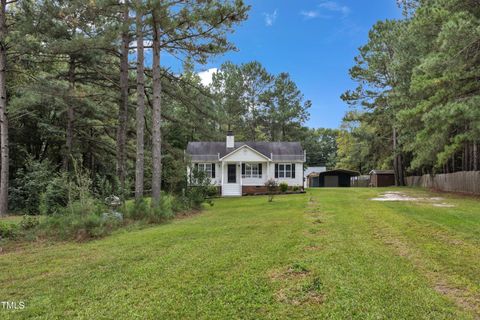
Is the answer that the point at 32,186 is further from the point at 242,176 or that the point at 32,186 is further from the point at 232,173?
the point at 242,176

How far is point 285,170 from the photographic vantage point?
2452cm

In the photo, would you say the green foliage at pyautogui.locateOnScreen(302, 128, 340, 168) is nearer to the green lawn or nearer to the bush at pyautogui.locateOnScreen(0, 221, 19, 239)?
the green lawn

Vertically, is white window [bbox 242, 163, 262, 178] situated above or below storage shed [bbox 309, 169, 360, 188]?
above

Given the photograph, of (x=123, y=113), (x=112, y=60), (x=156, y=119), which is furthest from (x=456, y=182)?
(x=112, y=60)

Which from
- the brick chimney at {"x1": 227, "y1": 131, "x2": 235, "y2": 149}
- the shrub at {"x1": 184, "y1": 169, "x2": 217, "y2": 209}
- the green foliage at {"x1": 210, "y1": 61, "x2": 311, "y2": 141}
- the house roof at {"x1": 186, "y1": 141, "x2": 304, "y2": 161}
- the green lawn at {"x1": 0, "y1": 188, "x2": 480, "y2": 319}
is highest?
Result: the green foliage at {"x1": 210, "y1": 61, "x2": 311, "y2": 141}

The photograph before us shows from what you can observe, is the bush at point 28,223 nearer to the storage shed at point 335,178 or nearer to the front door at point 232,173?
the front door at point 232,173

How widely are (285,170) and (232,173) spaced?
157 inches

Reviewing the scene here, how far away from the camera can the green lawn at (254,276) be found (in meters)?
3.24

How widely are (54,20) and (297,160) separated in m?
17.3

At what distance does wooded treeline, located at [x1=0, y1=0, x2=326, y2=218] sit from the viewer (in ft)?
36.3

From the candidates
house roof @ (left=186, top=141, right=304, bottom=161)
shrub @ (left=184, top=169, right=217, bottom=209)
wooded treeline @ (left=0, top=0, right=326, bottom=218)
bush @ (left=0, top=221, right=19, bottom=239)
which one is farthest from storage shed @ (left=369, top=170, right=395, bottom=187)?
bush @ (left=0, top=221, right=19, bottom=239)

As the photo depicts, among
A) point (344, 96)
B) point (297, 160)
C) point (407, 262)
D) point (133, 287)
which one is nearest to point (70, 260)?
point (133, 287)

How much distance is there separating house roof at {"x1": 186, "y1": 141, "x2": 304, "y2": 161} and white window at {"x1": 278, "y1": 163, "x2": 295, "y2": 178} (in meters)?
0.48

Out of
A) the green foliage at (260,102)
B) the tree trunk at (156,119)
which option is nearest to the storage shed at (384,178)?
the green foliage at (260,102)
